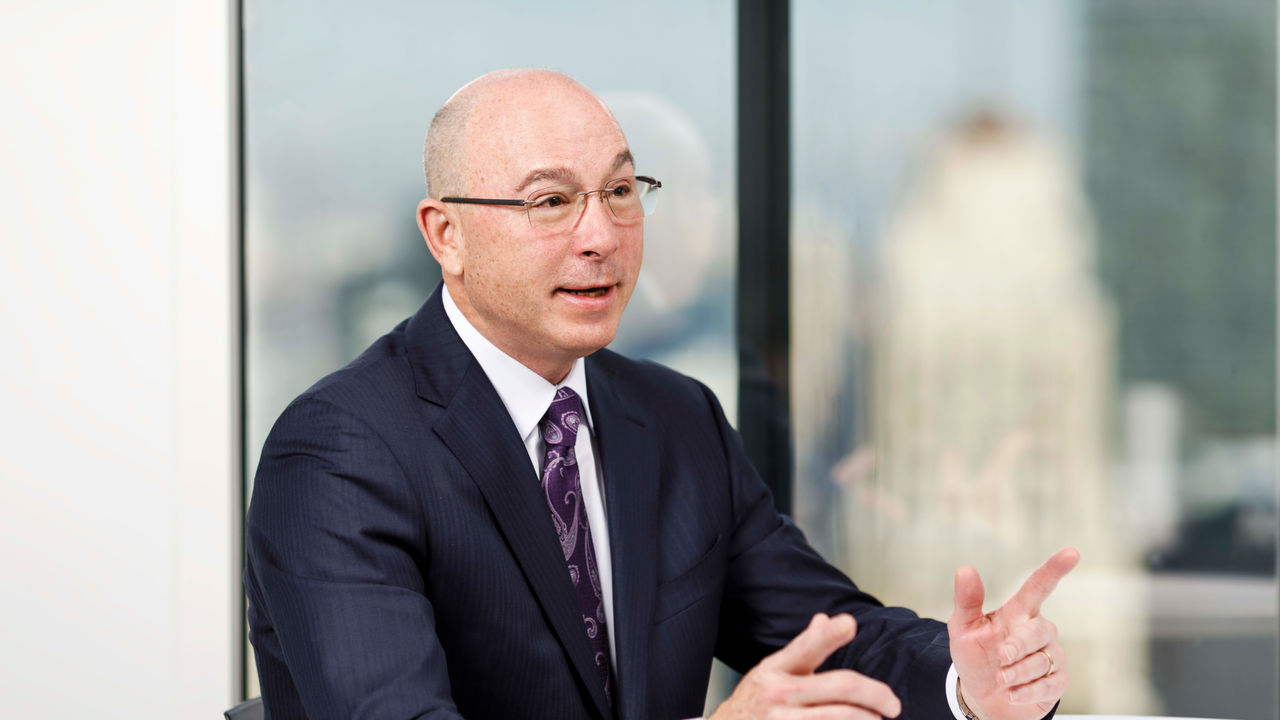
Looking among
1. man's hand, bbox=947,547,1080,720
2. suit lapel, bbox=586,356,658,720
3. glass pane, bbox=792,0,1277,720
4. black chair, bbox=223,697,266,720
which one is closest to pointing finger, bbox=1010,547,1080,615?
man's hand, bbox=947,547,1080,720

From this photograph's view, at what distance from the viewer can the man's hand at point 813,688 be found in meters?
1.02

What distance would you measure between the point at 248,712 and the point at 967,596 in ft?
3.35

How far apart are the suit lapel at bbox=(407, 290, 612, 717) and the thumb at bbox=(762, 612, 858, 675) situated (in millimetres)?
443

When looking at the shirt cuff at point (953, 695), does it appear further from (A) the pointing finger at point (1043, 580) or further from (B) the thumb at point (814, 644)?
(B) the thumb at point (814, 644)

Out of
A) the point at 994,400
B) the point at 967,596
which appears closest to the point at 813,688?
the point at 967,596

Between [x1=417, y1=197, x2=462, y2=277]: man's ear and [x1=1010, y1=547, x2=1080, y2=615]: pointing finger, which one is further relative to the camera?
[x1=417, y1=197, x2=462, y2=277]: man's ear

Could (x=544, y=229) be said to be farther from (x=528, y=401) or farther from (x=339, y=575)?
(x=339, y=575)

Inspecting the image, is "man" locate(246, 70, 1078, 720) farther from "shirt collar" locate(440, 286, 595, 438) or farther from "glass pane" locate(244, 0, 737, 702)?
"glass pane" locate(244, 0, 737, 702)

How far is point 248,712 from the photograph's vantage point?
5.13 ft

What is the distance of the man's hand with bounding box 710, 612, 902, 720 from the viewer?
3.35ft
